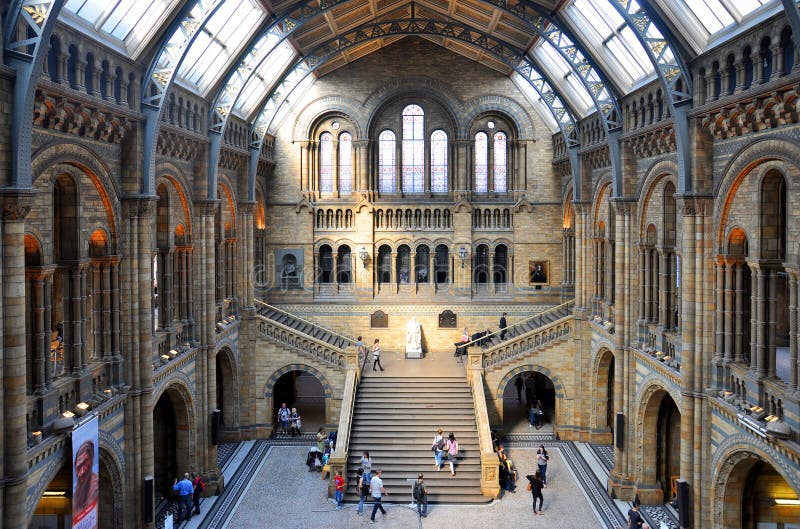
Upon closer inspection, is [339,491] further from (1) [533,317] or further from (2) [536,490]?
(1) [533,317]

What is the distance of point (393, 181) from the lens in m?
37.2

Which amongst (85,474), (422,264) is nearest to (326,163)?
(422,264)

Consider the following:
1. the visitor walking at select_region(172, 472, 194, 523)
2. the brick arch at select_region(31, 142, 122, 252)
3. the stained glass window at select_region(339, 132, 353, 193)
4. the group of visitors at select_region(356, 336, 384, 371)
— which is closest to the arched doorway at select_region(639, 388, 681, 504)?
the group of visitors at select_region(356, 336, 384, 371)

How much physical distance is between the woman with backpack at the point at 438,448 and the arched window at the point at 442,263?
12358mm

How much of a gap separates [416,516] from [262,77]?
18291mm

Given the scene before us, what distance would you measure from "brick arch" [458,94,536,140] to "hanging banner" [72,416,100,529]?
2503 centimetres

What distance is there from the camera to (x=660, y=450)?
2395 centimetres

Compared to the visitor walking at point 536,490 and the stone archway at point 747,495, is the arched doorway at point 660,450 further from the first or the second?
the stone archway at point 747,495

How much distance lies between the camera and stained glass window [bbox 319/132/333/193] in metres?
36.8

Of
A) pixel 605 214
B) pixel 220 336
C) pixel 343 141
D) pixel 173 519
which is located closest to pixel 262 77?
pixel 343 141

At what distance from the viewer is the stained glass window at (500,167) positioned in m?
37.0

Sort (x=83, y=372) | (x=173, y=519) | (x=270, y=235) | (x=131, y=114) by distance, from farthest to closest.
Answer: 1. (x=270, y=235)
2. (x=173, y=519)
3. (x=131, y=114)
4. (x=83, y=372)

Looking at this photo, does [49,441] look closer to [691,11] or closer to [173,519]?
[173,519]

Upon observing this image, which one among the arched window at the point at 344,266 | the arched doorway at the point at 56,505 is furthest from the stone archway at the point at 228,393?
the arched doorway at the point at 56,505
